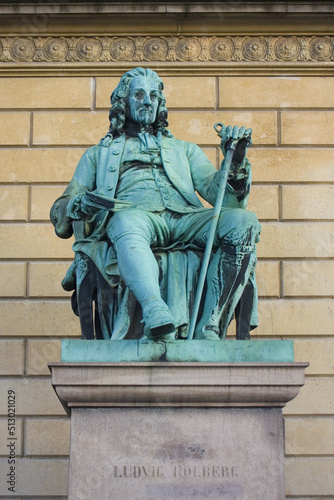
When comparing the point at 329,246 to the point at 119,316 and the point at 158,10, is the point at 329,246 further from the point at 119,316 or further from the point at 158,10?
the point at 119,316

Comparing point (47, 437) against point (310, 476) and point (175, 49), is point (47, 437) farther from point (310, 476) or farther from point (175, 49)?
point (175, 49)

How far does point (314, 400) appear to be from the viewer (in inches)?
453

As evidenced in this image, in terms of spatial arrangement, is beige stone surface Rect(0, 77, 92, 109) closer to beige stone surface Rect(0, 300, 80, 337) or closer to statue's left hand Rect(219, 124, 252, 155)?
beige stone surface Rect(0, 300, 80, 337)

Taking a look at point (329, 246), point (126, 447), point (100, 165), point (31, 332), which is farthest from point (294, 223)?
point (126, 447)

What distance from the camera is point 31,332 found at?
11.8 metres

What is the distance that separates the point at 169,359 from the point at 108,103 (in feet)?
19.5

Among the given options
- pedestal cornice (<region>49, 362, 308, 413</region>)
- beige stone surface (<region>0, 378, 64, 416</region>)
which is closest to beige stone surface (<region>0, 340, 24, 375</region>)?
beige stone surface (<region>0, 378, 64, 416</region>)

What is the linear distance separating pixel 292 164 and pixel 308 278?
1.25m

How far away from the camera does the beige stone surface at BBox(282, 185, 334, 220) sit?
1203 centimetres

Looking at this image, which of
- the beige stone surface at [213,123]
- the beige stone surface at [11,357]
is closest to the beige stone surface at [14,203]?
the beige stone surface at [11,357]

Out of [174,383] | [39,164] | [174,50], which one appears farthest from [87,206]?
[174,50]

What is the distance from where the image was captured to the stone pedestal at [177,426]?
261 inches

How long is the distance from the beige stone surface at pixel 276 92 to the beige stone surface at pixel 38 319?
2.81 meters

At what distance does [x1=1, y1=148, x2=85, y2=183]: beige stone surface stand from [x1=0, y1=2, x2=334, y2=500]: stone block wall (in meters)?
0.01
